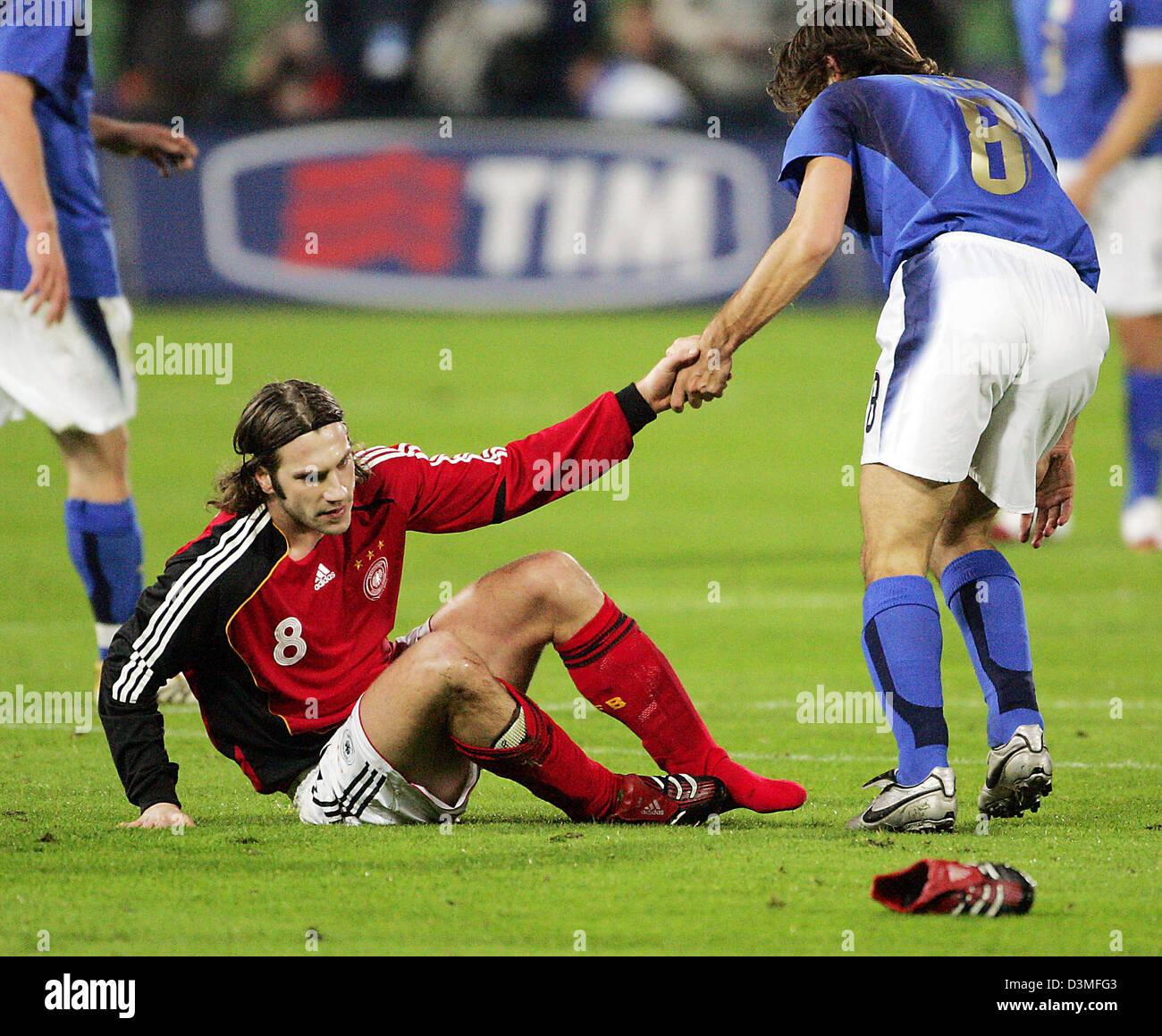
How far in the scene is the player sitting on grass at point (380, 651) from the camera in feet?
13.2

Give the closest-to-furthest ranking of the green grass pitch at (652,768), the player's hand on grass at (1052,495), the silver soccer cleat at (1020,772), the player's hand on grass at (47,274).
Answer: the green grass pitch at (652,768)
the silver soccer cleat at (1020,772)
the player's hand on grass at (1052,495)
the player's hand on grass at (47,274)

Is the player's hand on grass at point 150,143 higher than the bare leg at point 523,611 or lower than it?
higher

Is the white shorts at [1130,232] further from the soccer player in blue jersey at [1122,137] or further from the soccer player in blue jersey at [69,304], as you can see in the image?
the soccer player in blue jersey at [69,304]

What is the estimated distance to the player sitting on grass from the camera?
4.03 meters

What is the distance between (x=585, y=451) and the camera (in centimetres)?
433

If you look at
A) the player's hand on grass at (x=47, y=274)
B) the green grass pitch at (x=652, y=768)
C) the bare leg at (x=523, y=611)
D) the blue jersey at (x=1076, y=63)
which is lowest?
the green grass pitch at (x=652, y=768)

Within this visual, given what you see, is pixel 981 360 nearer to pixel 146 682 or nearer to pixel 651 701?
pixel 651 701

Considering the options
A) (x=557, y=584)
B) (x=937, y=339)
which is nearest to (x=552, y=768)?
(x=557, y=584)

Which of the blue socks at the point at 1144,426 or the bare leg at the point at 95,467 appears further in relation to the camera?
the blue socks at the point at 1144,426

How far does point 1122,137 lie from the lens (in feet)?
27.9

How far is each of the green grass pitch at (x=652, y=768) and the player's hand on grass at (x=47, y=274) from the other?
3.11ft

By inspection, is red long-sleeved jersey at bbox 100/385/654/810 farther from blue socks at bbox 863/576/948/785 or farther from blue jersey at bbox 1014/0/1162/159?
blue jersey at bbox 1014/0/1162/159

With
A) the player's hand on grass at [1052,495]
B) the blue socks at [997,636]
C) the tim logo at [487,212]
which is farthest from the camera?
the tim logo at [487,212]

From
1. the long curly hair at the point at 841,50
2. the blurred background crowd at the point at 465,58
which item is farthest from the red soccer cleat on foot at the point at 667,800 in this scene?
the blurred background crowd at the point at 465,58
